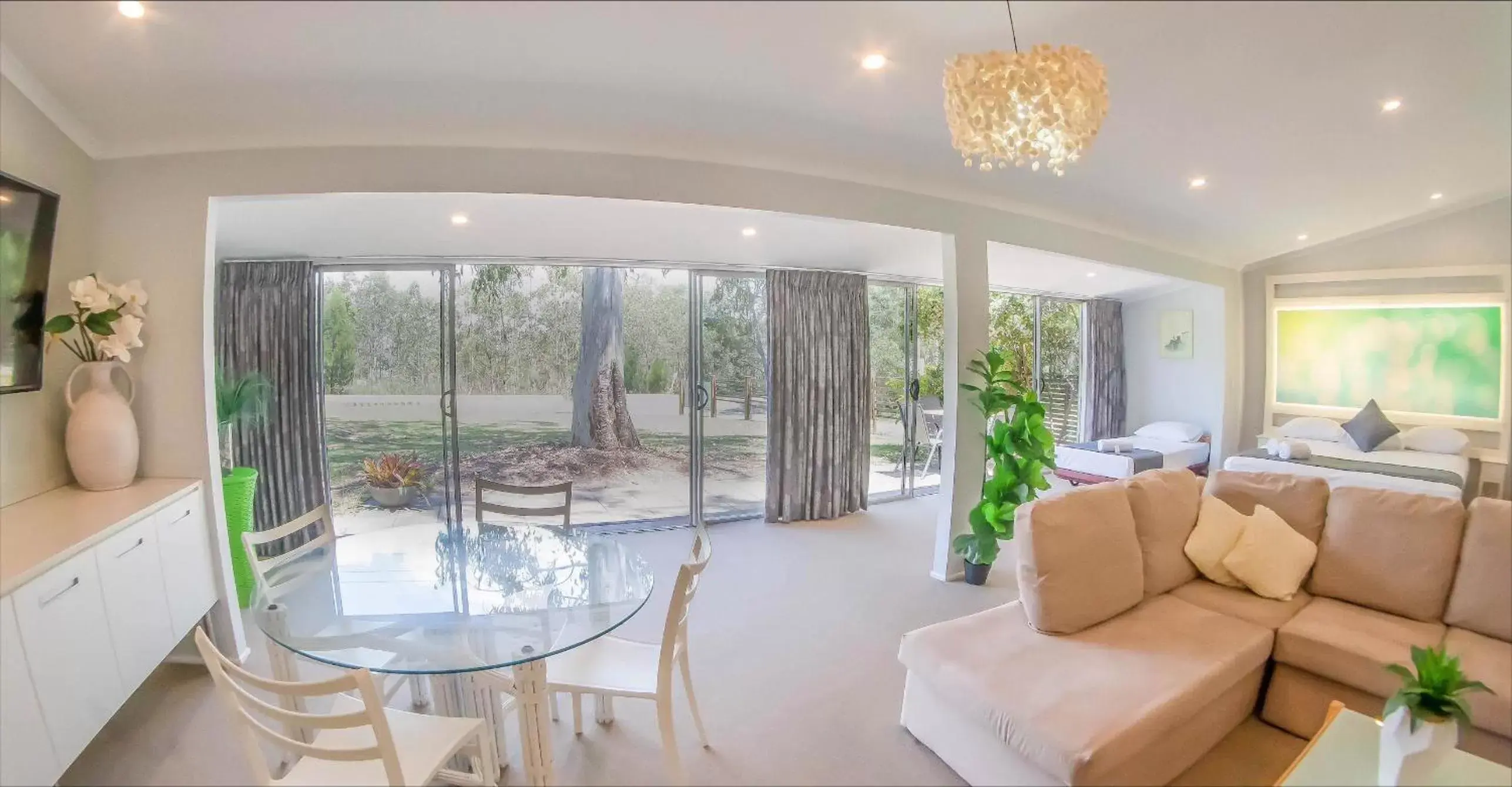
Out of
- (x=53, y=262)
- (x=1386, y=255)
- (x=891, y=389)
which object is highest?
(x=1386, y=255)

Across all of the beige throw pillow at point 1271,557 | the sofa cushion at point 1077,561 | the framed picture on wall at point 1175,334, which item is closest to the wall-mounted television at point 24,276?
the sofa cushion at point 1077,561

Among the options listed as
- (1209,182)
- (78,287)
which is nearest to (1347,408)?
(1209,182)

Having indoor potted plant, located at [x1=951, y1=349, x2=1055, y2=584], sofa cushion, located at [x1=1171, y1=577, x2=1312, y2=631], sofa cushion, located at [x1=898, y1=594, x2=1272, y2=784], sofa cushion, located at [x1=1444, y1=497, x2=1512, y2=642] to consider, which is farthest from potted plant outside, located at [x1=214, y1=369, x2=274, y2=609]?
sofa cushion, located at [x1=1444, y1=497, x2=1512, y2=642]

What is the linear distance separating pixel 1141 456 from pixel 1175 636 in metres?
3.64

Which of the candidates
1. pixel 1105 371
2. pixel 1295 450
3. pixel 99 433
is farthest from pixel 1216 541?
pixel 1105 371

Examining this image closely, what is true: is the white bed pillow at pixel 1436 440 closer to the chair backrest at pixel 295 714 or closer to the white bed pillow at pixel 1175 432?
the white bed pillow at pixel 1175 432

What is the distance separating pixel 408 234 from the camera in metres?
3.10

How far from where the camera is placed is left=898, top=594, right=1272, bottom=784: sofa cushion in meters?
1.32

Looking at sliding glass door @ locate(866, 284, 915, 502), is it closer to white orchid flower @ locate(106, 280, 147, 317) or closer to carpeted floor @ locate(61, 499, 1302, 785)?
carpeted floor @ locate(61, 499, 1302, 785)

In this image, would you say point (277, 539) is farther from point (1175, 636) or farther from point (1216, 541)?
point (1216, 541)

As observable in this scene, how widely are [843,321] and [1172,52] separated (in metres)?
2.56

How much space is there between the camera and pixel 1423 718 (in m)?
1.06

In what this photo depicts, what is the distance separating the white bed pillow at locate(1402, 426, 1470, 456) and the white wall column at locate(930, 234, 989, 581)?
2.87 metres

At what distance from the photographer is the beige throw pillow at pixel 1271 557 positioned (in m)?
2.04
